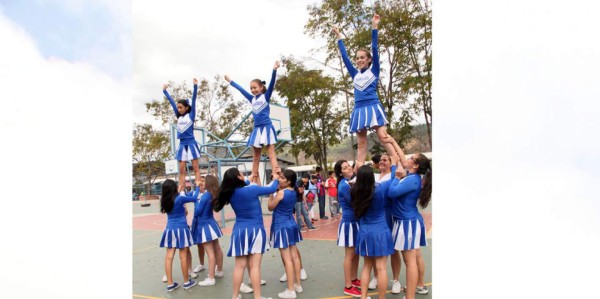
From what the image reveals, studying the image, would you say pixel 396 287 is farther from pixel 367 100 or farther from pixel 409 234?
pixel 367 100

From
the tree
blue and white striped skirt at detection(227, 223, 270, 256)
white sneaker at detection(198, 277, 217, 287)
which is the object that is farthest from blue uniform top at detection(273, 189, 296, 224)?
the tree

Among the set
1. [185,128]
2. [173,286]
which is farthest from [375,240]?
[185,128]

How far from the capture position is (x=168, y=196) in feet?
14.4

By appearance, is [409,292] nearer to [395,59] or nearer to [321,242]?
[321,242]

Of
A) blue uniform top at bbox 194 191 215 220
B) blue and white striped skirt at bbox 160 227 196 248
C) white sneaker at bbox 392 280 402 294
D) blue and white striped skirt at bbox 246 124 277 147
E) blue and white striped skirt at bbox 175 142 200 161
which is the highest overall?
blue and white striped skirt at bbox 246 124 277 147

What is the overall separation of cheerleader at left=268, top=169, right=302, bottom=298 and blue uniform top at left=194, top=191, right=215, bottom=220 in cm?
91

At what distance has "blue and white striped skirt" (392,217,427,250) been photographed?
348 centimetres

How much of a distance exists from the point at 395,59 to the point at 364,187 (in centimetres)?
811

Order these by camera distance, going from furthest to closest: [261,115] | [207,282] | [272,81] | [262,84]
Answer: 1. [262,84]
2. [261,115]
3. [272,81]
4. [207,282]

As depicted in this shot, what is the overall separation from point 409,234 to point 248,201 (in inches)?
60.6

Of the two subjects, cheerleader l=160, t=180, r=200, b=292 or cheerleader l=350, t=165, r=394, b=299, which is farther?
cheerleader l=160, t=180, r=200, b=292

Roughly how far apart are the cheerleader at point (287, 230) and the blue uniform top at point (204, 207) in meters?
0.91

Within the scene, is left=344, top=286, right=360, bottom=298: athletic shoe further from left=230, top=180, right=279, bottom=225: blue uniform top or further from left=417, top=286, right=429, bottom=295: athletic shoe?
left=230, top=180, right=279, bottom=225: blue uniform top

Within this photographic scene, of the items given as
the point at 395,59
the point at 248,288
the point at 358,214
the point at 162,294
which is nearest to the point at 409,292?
the point at 358,214
